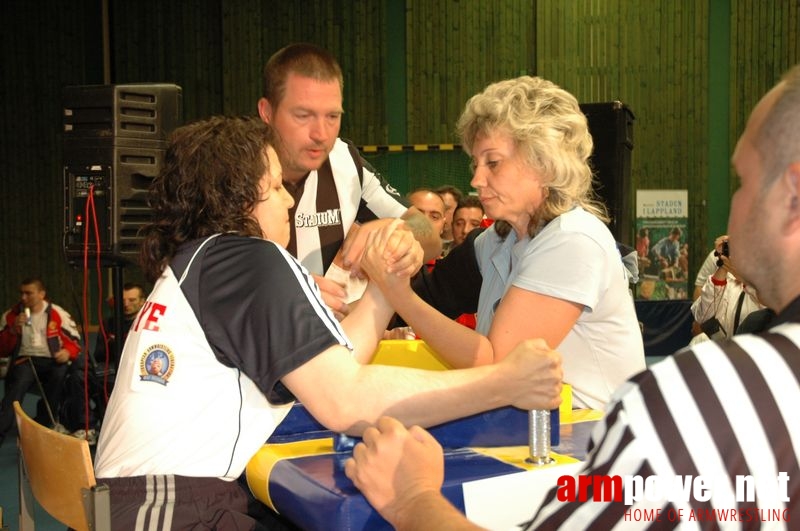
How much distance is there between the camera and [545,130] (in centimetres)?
202

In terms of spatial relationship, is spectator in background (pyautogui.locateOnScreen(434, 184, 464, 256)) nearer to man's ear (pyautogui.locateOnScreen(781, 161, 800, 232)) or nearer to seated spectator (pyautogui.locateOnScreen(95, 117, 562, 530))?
seated spectator (pyautogui.locateOnScreen(95, 117, 562, 530))

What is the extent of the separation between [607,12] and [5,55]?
31.4 feet

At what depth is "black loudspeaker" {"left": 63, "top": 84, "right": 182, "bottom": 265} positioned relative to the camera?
11.8 ft

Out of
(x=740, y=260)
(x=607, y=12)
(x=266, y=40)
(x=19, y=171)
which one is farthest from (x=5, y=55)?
(x=740, y=260)

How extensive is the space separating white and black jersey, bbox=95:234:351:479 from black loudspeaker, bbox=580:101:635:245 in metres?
3.52

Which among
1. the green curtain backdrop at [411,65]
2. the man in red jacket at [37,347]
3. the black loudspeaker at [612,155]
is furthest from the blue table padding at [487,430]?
the green curtain backdrop at [411,65]

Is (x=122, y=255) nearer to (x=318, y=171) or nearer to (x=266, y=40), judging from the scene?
(x=318, y=171)

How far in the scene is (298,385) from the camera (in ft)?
4.69

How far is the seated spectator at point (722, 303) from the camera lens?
17.5 feet

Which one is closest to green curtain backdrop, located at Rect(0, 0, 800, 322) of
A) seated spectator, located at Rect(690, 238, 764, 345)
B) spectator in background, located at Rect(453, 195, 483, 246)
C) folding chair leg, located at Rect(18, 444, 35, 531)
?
spectator in background, located at Rect(453, 195, 483, 246)

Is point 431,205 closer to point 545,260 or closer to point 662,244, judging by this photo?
point 545,260

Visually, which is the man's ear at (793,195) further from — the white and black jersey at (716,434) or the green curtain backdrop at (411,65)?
A: the green curtain backdrop at (411,65)

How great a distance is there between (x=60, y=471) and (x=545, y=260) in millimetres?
1161

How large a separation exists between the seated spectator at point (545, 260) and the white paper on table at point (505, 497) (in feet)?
1.79
